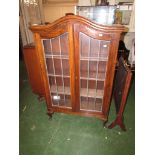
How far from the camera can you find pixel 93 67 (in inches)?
63.9

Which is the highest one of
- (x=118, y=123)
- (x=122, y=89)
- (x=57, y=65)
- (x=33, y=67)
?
(x=57, y=65)

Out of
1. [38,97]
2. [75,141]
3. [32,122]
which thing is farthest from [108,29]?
[38,97]

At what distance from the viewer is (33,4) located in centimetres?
323

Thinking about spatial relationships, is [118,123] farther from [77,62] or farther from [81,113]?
[77,62]

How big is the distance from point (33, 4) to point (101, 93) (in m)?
2.90

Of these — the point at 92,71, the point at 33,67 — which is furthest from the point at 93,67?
the point at 33,67

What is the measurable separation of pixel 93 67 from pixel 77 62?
0.25 meters

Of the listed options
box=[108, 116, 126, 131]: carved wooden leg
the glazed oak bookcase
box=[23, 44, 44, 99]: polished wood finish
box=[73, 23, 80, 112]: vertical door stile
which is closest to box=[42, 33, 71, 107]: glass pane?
the glazed oak bookcase

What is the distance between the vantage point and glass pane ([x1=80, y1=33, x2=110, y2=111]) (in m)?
1.41

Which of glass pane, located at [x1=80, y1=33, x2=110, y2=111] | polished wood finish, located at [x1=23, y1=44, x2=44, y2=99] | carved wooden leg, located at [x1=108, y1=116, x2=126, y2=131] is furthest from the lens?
polished wood finish, located at [x1=23, y1=44, x2=44, y2=99]

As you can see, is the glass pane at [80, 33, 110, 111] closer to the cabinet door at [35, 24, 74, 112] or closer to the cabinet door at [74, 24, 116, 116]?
the cabinet door at [74, 24, 116, 116]
